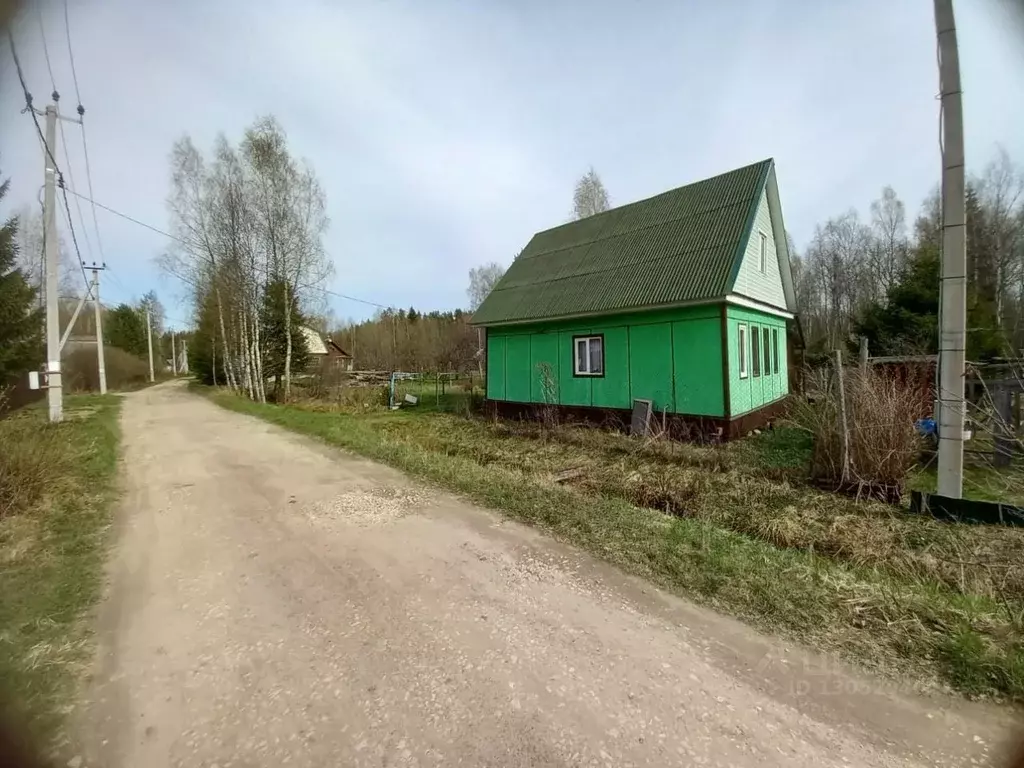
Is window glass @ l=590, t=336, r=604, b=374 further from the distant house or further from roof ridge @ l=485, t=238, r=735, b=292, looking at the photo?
the distant house

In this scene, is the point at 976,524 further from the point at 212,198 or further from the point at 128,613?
the point at 212,198

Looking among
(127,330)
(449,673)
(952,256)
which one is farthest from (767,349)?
(127,330)

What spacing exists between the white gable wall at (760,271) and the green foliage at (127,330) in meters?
49.6

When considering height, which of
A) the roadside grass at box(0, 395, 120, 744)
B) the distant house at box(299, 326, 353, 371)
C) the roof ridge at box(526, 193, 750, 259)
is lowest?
the roadside grass at box(0, 395, 120, 744)

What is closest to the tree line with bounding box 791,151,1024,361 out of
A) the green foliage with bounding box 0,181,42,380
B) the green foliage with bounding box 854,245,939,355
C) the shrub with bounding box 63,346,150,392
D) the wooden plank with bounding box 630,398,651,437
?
the green foliage with bounding box 854,245,939,355

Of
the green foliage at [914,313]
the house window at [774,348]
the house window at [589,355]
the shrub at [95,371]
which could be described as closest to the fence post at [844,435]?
the house window at [589,355]

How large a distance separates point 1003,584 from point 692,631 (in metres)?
2.56

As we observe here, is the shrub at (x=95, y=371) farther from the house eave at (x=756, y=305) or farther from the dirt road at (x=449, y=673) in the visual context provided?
the house eave at (x=756, y=305)

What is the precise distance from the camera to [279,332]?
23.6 meters

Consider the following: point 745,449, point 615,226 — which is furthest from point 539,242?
point 745,449

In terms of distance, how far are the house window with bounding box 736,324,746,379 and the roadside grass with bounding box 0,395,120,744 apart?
36.7 feet

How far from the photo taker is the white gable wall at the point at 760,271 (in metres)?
11.0

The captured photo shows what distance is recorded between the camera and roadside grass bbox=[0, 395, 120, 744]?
2.43 m

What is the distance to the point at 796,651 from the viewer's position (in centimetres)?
279
